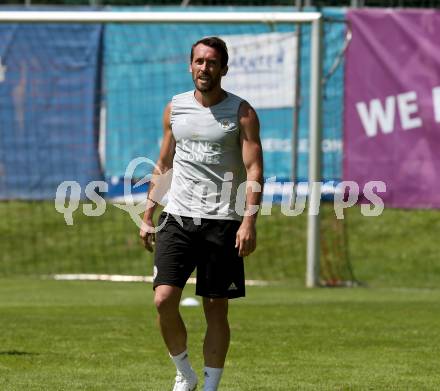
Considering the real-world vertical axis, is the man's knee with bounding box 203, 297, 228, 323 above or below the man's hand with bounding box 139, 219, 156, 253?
below

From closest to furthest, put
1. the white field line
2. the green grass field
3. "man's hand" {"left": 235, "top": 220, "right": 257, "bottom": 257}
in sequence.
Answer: "man's hand" {"left": 235, "top": 220, "right": 257, "bottom": 257} < the green grass field < the white field line

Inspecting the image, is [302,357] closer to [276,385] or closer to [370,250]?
[276,385]

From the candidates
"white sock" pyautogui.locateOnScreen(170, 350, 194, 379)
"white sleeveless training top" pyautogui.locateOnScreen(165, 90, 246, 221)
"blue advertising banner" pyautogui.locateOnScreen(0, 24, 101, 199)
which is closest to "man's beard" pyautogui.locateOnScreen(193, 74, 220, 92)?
"white sleeveless training top" pyautogui.locateOnScreen(165, 90, 246, 221)

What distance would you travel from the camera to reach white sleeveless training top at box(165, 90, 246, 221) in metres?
7.90

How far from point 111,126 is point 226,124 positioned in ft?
38.2

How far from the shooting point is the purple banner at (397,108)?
1795 centimetres

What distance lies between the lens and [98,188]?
62.6 ft

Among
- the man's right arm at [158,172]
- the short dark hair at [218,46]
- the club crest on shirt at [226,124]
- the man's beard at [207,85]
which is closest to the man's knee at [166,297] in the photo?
the man's right arm at [158,172]

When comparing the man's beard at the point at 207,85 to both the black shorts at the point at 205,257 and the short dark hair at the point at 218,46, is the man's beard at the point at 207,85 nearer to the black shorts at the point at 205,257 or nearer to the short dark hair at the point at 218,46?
the short dark hair at the point at 218,46

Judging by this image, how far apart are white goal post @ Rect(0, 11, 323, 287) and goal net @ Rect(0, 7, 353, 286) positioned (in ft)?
5.67

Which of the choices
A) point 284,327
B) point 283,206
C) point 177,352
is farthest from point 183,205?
point 283,206

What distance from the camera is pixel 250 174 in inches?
309

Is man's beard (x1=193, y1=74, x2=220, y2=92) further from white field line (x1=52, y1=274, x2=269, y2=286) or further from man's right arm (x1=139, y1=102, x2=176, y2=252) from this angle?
white field line (x1=52, y1=274, x2=269, y2=286)

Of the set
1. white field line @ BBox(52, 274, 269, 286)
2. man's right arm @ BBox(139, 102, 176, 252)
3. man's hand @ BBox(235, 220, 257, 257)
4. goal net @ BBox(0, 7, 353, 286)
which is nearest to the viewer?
man's hand @ BBox(235, 220, 257, 257)
